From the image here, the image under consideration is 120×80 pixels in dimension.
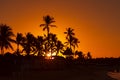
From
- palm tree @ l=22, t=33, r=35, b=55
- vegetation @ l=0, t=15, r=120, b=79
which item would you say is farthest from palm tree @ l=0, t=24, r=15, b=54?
palm tree @ l=22, t=33, r=35, b=55

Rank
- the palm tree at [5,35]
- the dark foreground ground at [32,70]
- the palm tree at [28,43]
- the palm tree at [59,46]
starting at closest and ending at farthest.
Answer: the dark foreground ground at [32,70], the palm tree at [5,35], the palm tree at [28,43], the palm tree at [59,46]

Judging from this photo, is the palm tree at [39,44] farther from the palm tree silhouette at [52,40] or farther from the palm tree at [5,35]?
the palm tree at [5,35]

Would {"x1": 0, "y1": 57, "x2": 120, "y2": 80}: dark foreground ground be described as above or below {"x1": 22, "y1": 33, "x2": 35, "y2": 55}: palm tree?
below

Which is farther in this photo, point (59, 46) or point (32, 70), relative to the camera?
point (59, 46)

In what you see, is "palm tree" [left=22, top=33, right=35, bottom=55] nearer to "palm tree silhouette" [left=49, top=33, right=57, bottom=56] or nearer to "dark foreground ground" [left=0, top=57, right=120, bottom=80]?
"palm tree silhouette" [left=49, top=33, right=57, bottom=56]

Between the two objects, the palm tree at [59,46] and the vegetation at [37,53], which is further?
the palm tree at [59,46]

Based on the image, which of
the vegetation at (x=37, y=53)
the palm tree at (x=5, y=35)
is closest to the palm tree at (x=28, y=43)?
the vegetation at (x=37, y=53)

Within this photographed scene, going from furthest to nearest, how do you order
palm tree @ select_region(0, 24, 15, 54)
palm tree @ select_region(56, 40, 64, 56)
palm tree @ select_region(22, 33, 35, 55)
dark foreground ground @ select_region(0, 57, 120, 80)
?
palm tree @ select_region(56, 40, 64, 56) → palm tree @ select_region(22, 33, 35, 55) → palm tree @ select_region(0, 24, 15, 54) → dark foreground ground @ select_region(0, 57, 120, 80)

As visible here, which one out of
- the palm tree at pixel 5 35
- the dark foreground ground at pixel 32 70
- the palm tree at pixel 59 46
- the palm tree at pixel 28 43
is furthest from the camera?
the palm tree at pixel 59 46

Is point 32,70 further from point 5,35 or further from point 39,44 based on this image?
point 39,44

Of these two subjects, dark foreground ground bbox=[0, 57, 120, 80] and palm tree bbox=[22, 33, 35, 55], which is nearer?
dark foreground ground bbox=[0, 57, 120, 80]

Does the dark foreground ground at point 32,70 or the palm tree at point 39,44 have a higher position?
the palm tree at point 39,44

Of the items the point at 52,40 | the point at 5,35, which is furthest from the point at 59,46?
the point at 5,35

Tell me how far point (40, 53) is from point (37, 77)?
5447 centimetres
